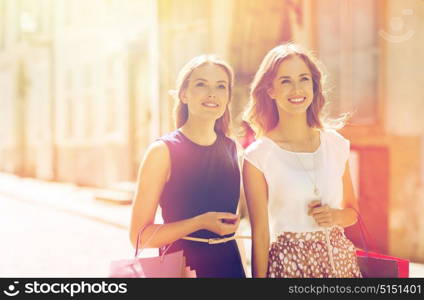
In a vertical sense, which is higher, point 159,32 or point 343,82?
point 159,32

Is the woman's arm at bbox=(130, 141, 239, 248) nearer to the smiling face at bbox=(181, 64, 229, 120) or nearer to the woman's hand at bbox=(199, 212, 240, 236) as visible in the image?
the woman's hand at bbox=(199, 212, 240, 236)

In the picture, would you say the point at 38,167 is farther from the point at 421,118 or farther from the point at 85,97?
the point at 421,118

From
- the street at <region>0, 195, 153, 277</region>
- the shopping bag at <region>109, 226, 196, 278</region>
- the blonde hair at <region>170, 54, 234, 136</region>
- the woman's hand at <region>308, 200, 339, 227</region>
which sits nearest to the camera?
the shopping bag at <region>109, 226, 196, 278</region>

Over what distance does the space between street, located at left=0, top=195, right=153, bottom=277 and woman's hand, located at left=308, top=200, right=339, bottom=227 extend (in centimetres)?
409

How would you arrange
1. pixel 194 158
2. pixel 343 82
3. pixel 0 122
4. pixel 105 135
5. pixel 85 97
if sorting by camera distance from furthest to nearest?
pixel 0 122, pixel 85 97, pixel 105 135, pixel 343 82, pixel 194 158

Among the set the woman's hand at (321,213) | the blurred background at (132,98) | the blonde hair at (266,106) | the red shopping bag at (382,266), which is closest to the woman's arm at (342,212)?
the woman's hand at (321,213)

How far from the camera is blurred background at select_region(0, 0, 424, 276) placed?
6.55 m

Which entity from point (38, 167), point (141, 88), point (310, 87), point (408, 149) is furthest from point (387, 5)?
point (38, 167)

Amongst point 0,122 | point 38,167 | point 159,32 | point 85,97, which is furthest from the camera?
point 0,122

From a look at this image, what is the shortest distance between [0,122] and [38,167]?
4072mm

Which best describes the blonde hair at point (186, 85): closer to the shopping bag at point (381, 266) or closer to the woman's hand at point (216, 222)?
the woman's hand at point (216, 222)

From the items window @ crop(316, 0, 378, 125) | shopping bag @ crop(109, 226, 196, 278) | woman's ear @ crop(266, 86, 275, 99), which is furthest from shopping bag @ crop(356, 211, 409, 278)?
window @ crop(316, 0, 378, 125)

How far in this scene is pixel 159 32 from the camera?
11.7m

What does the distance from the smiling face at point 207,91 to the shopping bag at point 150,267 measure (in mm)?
608
